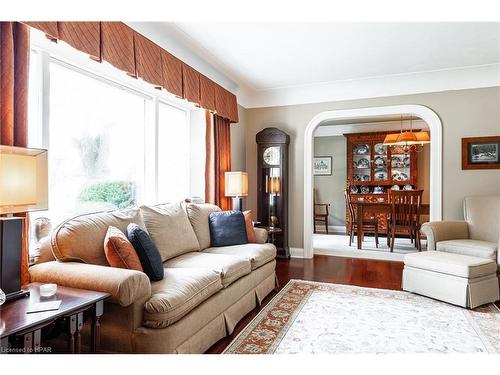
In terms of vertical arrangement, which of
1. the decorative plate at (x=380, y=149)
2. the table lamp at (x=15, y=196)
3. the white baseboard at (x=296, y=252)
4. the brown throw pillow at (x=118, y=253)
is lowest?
the white baseboard at (x=296, y=252)

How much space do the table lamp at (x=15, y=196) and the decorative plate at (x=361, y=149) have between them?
6896mm

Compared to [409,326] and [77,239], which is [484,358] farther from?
[77,239]

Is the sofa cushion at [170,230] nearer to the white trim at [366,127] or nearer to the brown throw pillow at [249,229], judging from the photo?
the brown throw pillow at [249,229]

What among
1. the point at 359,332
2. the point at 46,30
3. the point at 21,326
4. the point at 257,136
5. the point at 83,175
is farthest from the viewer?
the point at 257,136

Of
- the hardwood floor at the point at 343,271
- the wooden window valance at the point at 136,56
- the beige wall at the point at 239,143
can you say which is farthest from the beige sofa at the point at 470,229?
the wooden window valance at the point at 136,56

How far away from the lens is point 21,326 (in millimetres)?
1284

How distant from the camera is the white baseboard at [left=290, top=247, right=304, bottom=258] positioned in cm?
500

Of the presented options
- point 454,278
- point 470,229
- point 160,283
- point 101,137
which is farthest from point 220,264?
point 470,229

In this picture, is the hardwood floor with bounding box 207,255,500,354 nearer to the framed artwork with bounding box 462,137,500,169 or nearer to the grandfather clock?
the grandfather clock

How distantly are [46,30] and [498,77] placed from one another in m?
4.80

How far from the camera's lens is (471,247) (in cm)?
341

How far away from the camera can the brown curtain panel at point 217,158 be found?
163 inches

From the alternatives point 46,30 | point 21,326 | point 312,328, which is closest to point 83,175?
point 46,30

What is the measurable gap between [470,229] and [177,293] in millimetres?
3673
